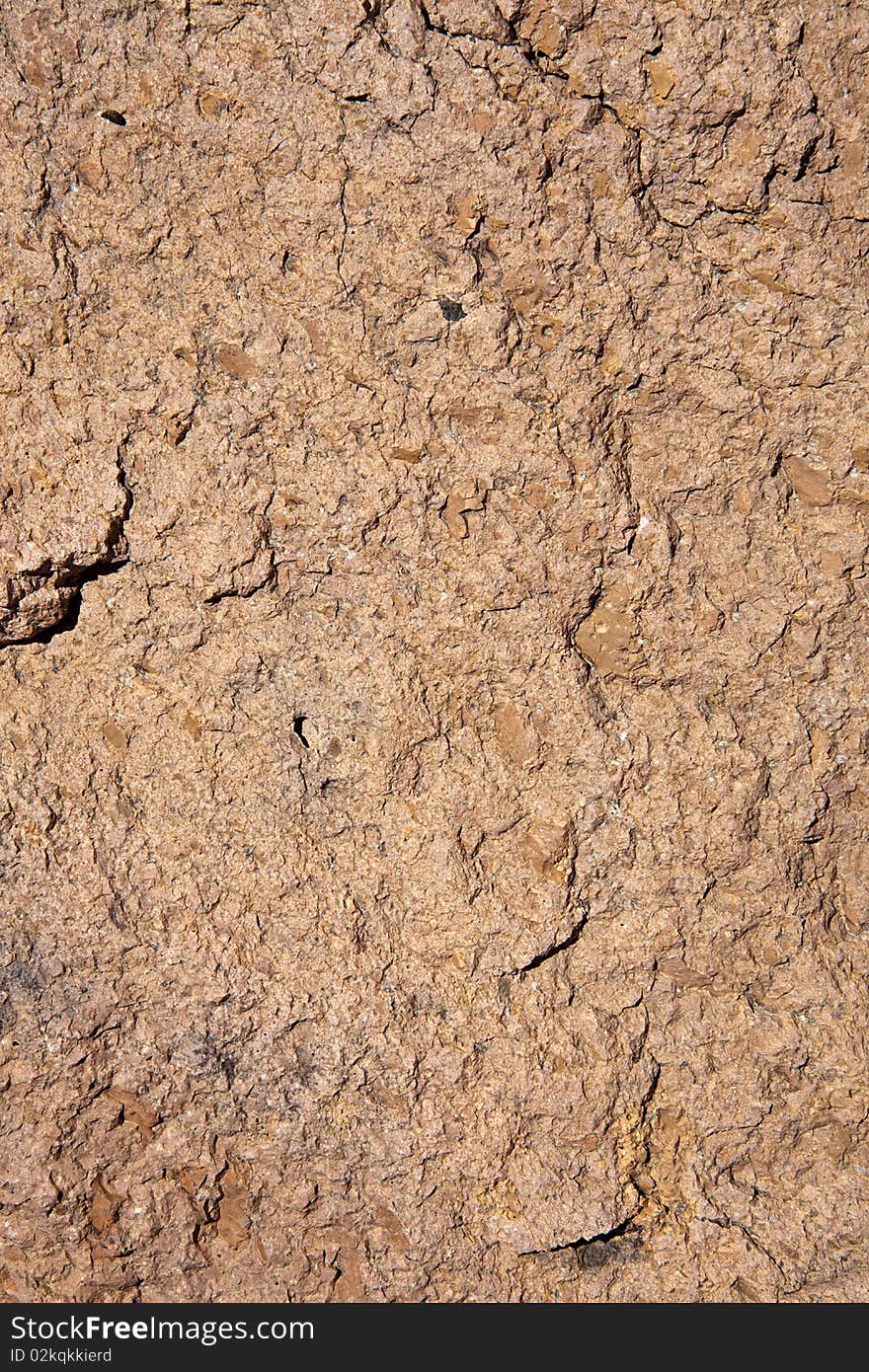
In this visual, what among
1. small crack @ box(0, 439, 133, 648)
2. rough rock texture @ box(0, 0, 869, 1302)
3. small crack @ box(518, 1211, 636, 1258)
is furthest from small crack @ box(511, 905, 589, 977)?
small crack @ box(0, 439, 133, 648)

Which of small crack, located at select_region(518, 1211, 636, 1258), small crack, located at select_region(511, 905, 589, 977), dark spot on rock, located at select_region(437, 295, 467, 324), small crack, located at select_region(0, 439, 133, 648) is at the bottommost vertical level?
small crack, located at select_region(518, 1211, 636, 1258)

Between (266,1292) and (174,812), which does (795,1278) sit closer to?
(266,1292)

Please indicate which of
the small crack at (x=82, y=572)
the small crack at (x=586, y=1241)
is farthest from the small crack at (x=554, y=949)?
the small crack at (x=82, y=572)

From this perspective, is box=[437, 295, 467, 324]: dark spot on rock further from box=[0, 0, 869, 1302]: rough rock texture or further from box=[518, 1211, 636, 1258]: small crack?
box=[518, 1211, 636, 1258]: small crack

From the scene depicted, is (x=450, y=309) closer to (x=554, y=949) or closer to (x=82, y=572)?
(x=82, y=572)

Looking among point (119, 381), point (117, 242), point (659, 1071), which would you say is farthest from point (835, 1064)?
point (117, 242)

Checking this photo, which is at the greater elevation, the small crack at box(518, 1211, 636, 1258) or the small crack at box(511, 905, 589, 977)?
the small crack at box(511, 905, 589, 977)

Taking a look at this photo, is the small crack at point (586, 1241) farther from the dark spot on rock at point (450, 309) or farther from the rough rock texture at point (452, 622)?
the dark spot on rock at point (450, 309)

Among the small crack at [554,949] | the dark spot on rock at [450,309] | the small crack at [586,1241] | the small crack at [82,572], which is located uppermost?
the dark spot on rock at [450,309]
